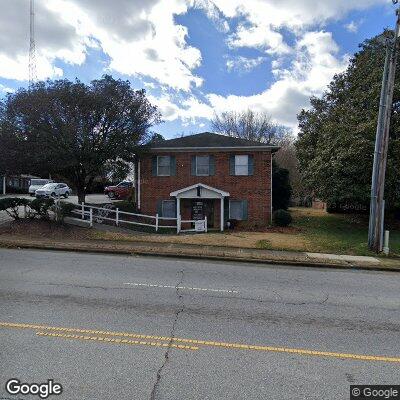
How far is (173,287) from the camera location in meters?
8.67

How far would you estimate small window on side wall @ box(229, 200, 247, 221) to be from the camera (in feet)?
81.1

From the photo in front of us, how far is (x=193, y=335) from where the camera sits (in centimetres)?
558

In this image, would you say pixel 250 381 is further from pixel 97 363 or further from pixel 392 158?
pixel 392 158

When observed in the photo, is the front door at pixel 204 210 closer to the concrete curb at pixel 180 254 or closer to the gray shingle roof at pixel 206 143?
the gray shingle roof at pixel 206 143

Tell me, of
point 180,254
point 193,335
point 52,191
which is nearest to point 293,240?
point 180,254

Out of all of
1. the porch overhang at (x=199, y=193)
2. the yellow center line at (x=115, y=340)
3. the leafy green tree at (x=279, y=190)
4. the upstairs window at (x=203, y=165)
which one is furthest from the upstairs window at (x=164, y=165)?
the yellow center line at (x=115, y=340)

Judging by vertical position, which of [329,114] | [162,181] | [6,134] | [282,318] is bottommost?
[282,318]

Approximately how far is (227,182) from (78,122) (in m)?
10.3

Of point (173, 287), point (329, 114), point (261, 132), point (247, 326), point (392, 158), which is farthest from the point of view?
point (261, 132)

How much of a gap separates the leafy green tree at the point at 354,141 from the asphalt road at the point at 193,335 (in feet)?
45.2

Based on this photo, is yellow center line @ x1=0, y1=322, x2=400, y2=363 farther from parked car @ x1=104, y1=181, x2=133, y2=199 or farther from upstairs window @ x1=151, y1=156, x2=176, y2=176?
parked car @ x1=104, y1=181, x2=133, y2=199

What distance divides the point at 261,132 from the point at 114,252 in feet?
147

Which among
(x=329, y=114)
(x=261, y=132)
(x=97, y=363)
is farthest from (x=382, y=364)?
(x=261, y=132)

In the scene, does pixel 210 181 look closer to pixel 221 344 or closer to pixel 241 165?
pixel 241 165
